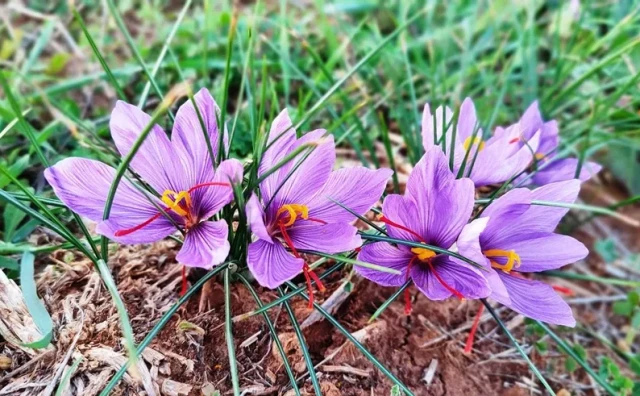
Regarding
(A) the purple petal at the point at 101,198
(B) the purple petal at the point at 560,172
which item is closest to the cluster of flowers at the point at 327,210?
(A) the purple petal at the point at 101,198

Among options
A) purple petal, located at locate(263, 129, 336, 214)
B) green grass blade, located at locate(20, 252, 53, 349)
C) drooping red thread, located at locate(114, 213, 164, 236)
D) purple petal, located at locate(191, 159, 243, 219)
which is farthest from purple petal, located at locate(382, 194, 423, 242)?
green grass blade, located at locate(20, 252, 53, 349)

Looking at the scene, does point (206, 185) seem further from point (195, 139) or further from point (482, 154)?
point (482, 154)

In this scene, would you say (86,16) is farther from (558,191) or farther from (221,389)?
(558,191)

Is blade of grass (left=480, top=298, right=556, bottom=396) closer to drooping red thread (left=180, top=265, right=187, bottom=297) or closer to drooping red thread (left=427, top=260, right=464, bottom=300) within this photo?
drooping red thread (left=427, top=260, right=464, bottom=300)

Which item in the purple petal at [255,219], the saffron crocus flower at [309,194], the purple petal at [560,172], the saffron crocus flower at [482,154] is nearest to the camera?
the purple petal at [255,219]

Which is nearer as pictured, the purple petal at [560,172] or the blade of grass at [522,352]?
the blade of grass at [522,352]


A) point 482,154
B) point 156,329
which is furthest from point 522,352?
point 156,329

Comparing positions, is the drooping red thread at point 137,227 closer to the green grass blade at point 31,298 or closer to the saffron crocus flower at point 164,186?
the saffron crocus flower at point 164,186
